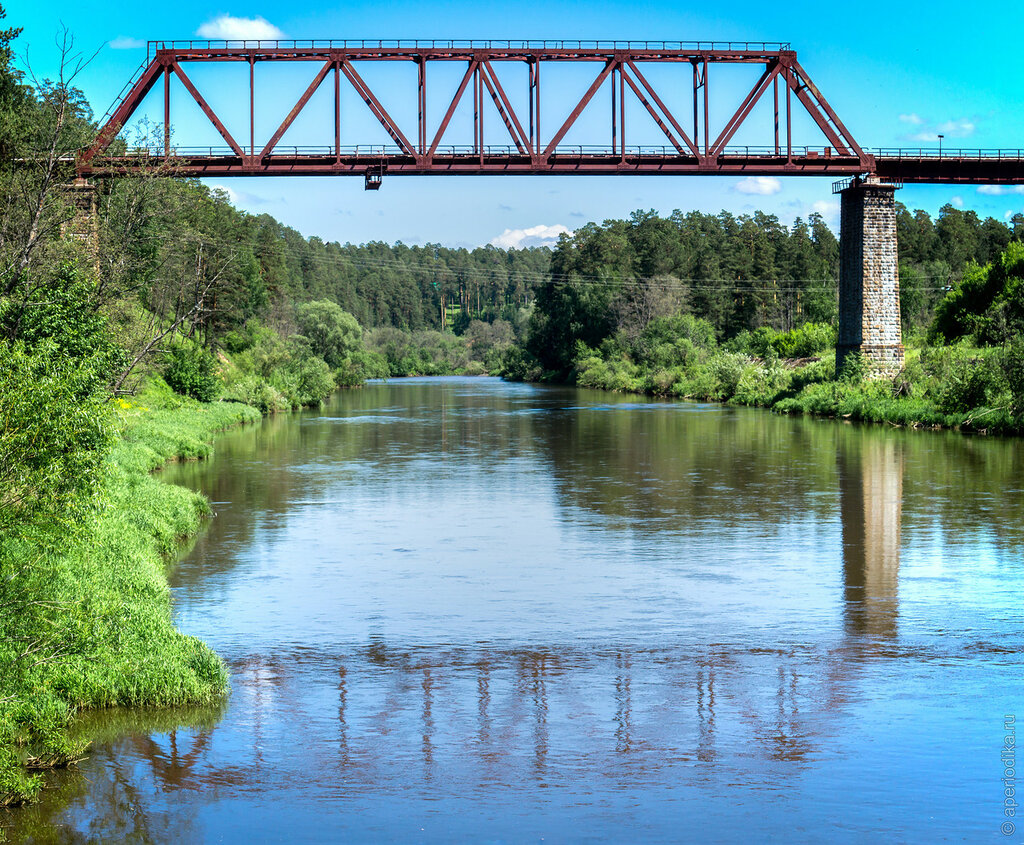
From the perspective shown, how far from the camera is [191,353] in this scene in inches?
2448

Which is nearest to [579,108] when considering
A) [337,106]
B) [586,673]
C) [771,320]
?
[337,106]

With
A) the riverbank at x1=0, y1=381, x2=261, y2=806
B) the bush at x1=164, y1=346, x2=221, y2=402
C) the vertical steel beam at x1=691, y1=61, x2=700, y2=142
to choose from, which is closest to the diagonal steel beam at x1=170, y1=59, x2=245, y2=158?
the bush at x1=164, y1=346, x2=221, y2=402

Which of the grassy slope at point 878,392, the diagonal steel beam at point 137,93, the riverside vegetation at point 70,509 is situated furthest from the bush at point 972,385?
the diagonal steel beam at point 137,93

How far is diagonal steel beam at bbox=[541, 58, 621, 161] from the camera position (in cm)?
5625

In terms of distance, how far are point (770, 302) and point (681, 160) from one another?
6917 cm

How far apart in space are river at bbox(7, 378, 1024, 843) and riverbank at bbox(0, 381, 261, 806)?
0.42 m

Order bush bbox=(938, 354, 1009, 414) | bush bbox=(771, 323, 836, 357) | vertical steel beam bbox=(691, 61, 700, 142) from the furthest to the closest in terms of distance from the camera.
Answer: bush bbox=(771, 323, 836, 357)
vertical steel beam bbox=(691, 61, 700, 142)
bush bbox=(938, 354, 1009, 414)

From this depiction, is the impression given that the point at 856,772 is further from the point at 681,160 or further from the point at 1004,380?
the point at 681,160

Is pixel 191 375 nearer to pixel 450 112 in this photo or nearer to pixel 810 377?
pixel 450 112

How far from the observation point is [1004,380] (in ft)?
150

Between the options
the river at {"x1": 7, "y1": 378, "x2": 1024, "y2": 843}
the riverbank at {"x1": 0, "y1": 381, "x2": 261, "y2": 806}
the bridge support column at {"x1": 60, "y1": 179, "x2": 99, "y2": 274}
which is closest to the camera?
the river at {"x1": 7, "y1": 378, "x2": 1024, "y2": 843}

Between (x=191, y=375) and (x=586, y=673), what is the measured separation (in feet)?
159

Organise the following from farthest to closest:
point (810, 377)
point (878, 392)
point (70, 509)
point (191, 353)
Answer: point (810, 377) → point (191, 353) → point (878, 392) → point (70, 509)

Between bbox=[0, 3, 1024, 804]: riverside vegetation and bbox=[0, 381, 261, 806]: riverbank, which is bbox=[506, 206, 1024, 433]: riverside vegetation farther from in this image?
bbox=[0, 381, 261, 806]: riverbank
